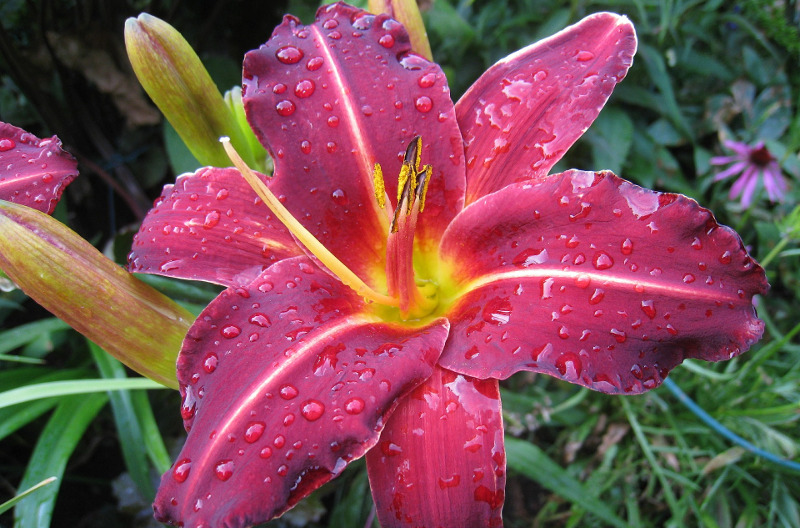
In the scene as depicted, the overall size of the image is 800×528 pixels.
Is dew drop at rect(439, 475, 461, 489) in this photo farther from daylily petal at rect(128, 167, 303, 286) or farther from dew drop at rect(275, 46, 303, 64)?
dew drop at rect(275, 46, 303, 64)

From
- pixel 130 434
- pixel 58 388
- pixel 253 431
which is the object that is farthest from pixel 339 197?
pixel 130 434

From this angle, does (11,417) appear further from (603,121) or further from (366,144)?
(603,121)

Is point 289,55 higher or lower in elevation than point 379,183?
higher

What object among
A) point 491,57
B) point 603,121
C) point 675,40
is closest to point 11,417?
point 491,57

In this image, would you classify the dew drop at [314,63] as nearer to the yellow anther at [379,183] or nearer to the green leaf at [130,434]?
the yellow anther at [379,183]

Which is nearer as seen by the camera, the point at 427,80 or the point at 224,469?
the point at 224,469

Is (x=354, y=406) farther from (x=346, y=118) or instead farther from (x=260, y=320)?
(x=346, y=118)

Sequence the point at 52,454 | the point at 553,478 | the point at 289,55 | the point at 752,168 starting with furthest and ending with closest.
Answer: the point at 752,168 < the point at 553,478 < the point at 52,454 < the point at 289,55
